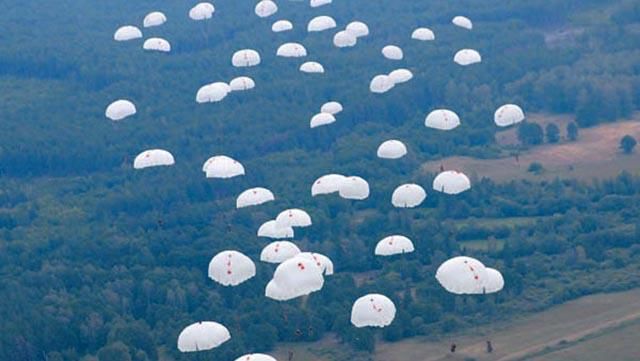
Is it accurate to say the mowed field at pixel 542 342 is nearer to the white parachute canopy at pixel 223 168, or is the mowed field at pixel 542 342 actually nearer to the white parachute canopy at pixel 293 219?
the white parachute canopy at pixel 293 219

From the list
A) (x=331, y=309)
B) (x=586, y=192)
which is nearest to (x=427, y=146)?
(x=586, y=192)

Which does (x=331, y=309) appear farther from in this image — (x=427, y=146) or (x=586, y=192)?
(x=427, y=146)

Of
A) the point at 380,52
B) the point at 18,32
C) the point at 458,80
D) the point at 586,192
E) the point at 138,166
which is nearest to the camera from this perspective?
the point at 586,192

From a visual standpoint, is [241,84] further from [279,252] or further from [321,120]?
[279,252]

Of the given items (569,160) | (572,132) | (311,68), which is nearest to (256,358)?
(569,160)

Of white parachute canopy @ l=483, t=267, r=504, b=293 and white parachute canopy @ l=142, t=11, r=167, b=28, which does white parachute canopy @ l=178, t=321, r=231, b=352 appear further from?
white parachute canopy @ l=142, t=11, r=167, b=28

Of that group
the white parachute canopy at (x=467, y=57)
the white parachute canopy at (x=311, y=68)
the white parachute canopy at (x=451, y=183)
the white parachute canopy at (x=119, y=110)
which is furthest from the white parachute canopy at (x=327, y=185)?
the white parachute canopy at (x=467, y=57)
